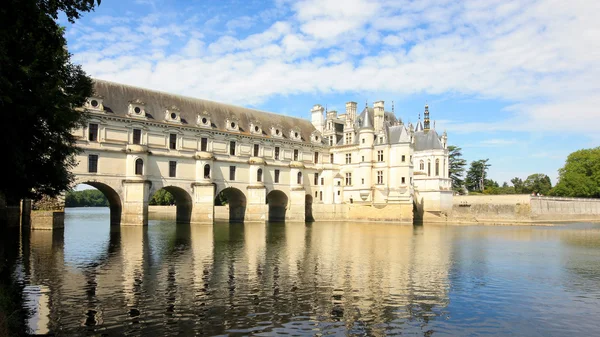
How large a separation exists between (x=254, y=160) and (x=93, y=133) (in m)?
18.3

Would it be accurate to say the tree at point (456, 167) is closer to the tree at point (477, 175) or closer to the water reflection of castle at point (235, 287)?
the tree at point (477, 175)

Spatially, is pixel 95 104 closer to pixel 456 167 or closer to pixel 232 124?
pixel 232 124

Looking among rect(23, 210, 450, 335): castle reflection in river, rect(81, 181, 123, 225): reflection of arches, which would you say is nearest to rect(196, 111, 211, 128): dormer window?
rect(81, 181, 123, 225): reflection of arches

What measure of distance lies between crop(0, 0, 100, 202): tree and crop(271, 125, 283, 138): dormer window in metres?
43.0

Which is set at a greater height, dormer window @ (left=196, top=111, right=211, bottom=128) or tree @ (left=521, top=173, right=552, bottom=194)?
dormer window @ (left=196, top=111, right=211, bottom=128)

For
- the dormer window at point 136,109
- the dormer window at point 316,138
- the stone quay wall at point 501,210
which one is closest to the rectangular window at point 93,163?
the dormer window at point 136,109

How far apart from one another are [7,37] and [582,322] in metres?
16.3

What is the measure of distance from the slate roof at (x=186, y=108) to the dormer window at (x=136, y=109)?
23.4 inches

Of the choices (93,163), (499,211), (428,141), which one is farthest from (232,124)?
(499,211)

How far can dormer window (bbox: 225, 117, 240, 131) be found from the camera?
5515 centimetres

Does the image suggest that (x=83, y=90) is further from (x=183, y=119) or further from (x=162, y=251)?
(x=183, y=119)

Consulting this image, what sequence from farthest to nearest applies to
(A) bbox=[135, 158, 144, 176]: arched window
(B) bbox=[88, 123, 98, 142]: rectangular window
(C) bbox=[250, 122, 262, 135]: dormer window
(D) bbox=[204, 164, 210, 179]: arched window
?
1. (C) bbox=[250, 122, 262, 135]: dormer window
2. (D) bbox=[204, 164, 210, 179]: arched window
3. (A) bbox=[135, 158, 144, 176]: arched window
4. (B) bbox=[88, 123, 98, 142]: rectangular window

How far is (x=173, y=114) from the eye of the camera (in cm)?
5041

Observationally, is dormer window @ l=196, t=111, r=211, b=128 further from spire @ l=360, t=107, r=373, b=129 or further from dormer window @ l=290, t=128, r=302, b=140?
spire @ l=360, t=107, r=373, b=129
